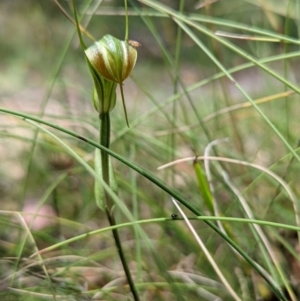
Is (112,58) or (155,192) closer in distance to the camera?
(112,58)

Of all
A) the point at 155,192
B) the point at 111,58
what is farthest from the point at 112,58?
the point at 155,192

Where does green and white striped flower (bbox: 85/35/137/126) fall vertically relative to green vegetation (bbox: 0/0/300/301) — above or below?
above

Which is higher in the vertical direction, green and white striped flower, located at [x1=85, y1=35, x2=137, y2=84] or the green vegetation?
green and white striped flower, located at [x1=85, y1=35, x2=137, y2=84]

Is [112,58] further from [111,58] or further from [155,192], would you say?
[155,192]

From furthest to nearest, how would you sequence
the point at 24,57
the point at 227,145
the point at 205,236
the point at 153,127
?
the point at 24,57 → the point at 153,127 → the point at 227,145 → the point at 205,236

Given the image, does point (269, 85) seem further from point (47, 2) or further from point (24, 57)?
point (24, 57)

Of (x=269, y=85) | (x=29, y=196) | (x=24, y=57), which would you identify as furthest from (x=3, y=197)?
(x=24, y=57)

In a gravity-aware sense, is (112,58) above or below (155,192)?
above

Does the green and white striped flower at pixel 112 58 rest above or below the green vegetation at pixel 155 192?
above
